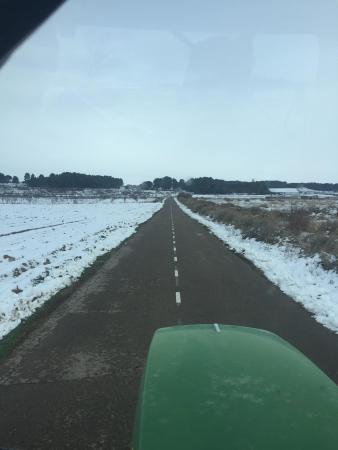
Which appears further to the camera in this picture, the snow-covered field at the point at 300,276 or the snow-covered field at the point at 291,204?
the snow-covered field at the point at 291,204

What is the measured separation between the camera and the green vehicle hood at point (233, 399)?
2221 mm

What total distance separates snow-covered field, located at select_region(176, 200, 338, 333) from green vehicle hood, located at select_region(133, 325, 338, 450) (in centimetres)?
511

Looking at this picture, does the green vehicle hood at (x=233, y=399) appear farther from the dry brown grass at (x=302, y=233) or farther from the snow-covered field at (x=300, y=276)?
the dry brown grass at (x=302, y=233)

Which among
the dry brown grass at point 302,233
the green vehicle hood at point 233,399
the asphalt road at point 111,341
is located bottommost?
the asphalt road at point 111,341

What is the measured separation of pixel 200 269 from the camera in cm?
1443

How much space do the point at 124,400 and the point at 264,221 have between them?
2123cm

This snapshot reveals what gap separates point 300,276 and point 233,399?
11.0 metres

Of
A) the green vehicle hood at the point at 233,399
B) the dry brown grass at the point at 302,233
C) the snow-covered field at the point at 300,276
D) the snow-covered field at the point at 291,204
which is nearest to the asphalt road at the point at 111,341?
the snow-covered field at the point at 300,276

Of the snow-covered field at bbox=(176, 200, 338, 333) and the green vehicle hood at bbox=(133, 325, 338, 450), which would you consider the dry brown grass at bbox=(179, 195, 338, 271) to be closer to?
the snow-covered field at bbox=(176, 200, 338, 333)

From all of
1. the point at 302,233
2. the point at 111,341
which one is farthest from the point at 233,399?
the point at 302,233

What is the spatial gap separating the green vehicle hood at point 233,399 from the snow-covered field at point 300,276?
201 inches

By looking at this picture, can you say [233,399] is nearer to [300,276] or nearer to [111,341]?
[111,341]

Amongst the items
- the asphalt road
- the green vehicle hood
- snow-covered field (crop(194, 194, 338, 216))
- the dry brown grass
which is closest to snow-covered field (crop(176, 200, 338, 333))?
the asphalt road

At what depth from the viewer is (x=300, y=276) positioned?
1300 centimetres
